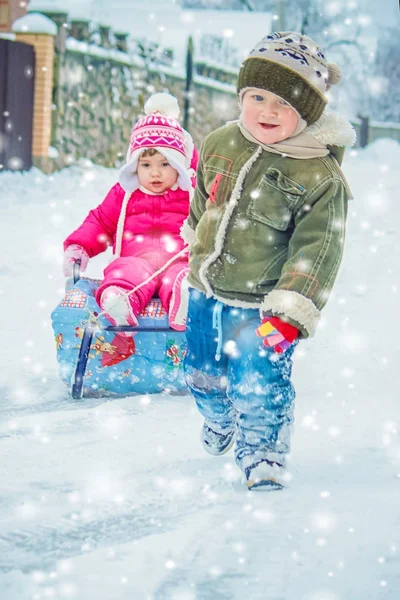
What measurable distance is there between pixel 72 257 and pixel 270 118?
1.80 metres

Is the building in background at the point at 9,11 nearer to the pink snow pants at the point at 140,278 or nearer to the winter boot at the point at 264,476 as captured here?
the pink snow pants at the point at 140,278

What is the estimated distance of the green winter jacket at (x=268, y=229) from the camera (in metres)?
2.87

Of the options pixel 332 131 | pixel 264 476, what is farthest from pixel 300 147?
pixel 264 476

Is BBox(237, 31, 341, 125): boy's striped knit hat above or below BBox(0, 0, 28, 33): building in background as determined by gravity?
above

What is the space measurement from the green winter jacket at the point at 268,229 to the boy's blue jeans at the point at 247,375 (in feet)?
0.27

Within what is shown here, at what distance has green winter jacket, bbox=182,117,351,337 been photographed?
2.87 meters

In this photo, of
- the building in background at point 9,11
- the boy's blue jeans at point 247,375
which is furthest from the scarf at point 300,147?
the building in background at point 9,11

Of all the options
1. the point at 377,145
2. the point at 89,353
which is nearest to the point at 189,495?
the point at 89,353

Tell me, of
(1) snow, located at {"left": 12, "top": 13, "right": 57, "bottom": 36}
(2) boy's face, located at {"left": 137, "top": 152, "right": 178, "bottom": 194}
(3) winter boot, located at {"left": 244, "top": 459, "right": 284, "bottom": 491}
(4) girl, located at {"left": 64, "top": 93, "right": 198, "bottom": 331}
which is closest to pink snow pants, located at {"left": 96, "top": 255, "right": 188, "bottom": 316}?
(4) girl, located at {"left": 64, "top": 93, "right": 198, "bottom": 331}

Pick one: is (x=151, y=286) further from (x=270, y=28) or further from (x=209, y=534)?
(x=270, y=28)

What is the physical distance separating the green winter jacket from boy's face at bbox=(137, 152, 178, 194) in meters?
1.28

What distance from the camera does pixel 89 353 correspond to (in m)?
4.16

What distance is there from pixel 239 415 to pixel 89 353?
1.23m

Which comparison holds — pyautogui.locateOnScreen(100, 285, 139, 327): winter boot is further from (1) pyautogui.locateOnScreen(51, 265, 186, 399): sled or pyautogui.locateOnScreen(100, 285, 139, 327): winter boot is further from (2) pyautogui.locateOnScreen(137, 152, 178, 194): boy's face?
(2) pyautogui.locateOnScreen(137, 152, 178, 194): boy's face
